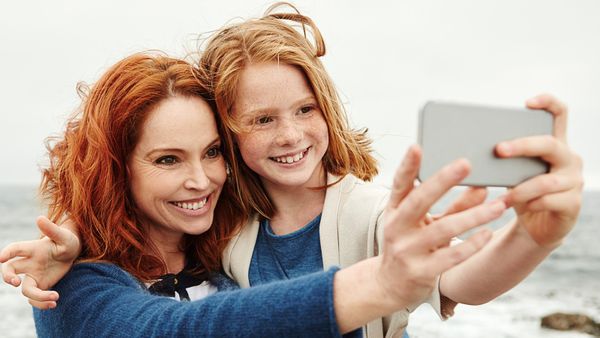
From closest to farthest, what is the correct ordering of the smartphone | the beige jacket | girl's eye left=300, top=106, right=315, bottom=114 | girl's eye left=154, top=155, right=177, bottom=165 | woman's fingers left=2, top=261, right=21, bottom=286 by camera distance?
1. the smartphone
2. woman's fingers left=2, top=261, right=21, bottom=286
3. the beige jacket
4. girl's eye left=154, top=155, right=177, bottom=165
5. girl's eye left=300, top=106, right=315, bottom=114

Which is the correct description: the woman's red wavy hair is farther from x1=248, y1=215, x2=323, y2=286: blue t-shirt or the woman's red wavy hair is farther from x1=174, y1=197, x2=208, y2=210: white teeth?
x1=248, y1=215, x2=323, y2=286: blue t-shirt

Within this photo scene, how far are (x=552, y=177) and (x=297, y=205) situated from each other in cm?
179

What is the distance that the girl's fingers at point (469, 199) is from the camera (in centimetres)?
147

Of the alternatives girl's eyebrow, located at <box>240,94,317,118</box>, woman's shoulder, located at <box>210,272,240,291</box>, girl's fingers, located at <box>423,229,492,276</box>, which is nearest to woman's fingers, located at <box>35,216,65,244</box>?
woman's shoulder, located at <box>210,272,240,291</box>

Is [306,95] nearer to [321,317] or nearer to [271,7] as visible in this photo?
[271,7]

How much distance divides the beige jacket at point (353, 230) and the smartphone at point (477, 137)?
1116 mm

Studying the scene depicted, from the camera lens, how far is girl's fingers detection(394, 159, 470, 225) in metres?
1.27

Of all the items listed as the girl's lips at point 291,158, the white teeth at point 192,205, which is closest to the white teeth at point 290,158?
the girl's lips at point 291,158

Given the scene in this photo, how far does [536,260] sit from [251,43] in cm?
189

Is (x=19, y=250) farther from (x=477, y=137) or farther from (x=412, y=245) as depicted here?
(x=477, y=137)

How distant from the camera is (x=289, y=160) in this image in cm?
300

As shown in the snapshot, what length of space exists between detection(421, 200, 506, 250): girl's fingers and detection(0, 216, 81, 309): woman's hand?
1.37 metres

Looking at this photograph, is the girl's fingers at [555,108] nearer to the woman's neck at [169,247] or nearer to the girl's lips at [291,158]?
the girl's lips at [291,158]

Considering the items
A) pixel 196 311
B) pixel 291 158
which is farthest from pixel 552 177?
pixel 291 158
